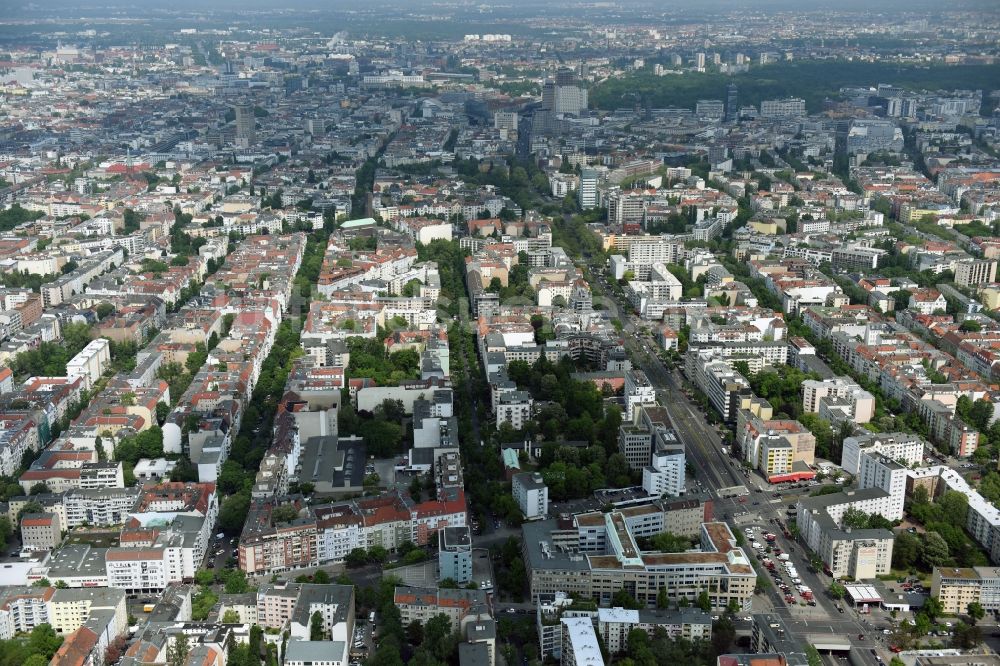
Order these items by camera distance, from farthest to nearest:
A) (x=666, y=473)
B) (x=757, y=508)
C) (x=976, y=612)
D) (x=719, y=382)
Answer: (x=719, y=382) → (x=666, y=473) → (x=757, y=508) → (x=976, y=612)

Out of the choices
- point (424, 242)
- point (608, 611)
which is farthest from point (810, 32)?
point (608, 611)

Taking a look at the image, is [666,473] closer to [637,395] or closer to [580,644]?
[637,395]

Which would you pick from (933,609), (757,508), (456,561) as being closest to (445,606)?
(456,561)

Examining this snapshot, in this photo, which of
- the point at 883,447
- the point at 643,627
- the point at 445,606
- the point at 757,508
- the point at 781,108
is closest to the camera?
the point at 643,627

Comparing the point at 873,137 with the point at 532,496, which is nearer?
the point at 532,496

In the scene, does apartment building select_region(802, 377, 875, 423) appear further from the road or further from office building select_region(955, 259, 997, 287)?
office building select_region(955, 259, 997, 287)

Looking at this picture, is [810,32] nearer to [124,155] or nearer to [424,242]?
[124,155]

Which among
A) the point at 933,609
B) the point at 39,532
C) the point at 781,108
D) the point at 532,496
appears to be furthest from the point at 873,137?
the point at 39,532

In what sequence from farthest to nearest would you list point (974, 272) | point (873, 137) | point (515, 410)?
point (873, 137), point (974, 272), point (515, 410)

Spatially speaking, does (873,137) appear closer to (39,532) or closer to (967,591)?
(967,591)

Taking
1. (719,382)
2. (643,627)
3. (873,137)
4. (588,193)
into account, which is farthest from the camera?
(873,137)

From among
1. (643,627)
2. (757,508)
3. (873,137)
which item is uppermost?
(873,137)

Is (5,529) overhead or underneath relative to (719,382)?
underneath
